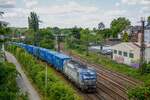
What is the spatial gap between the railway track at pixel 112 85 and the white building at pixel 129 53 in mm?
7816

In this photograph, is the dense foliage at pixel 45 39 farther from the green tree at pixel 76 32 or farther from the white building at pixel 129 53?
the white building at pixel 129 53

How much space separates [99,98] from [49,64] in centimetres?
2902

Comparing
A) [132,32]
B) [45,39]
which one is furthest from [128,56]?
[132,32]

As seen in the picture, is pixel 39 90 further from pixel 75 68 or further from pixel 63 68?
pixel 63 68

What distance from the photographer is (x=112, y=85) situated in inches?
1672

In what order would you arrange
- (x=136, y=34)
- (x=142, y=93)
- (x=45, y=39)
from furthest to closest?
1. (x=136, y=34)
2. (x=45, y=39)
3. (x=142, y=93)

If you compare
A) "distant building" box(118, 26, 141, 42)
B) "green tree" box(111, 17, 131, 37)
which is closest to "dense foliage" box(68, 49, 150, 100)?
"distant building" box(118, 26, 141, 42)

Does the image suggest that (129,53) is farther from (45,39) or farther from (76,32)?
(76,32)

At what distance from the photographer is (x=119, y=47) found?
221 ft

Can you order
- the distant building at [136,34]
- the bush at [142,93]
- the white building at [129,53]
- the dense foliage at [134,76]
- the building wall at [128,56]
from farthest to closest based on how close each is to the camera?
the distant building at [136,34], the white building at [129,53], the building wall at [128,56], the dense foliage at [134,76], the bush at [142,93]

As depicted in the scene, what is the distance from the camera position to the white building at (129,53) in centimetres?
5975

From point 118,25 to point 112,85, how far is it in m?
103

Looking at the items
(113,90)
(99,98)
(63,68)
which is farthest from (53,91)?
(63,68)

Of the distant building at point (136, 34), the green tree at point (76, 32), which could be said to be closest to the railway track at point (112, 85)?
the distant building at point (136, 34)
